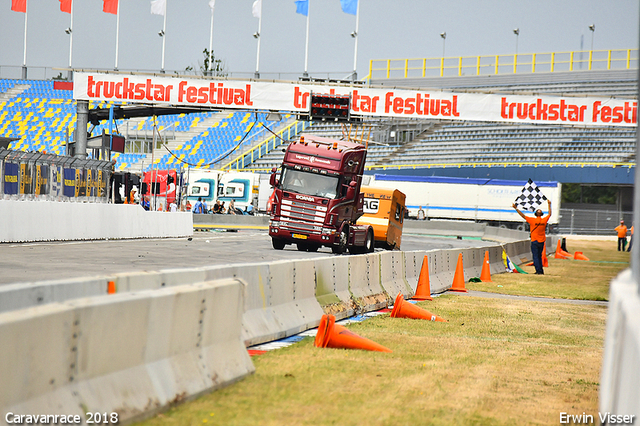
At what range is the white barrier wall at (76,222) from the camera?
21.6 meters

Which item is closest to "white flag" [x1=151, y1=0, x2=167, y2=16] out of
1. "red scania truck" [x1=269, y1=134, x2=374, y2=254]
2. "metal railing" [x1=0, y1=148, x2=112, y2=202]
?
"metal railing" [x1=0, y1=148, x2=112, y2=202]

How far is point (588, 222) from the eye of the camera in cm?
5856

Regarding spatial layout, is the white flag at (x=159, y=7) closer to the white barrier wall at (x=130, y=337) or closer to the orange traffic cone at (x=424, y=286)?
the orange traffic cone at (x=424, y=286)

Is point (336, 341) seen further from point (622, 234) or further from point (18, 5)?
point (18, 5)

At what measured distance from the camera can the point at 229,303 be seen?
698 centimetres

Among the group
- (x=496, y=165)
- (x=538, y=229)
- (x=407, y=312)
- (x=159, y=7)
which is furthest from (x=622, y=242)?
(x=407, y=312)

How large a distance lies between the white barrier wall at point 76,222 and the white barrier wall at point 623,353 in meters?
18.1

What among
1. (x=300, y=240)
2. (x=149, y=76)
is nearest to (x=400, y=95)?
(x=149, y=76)

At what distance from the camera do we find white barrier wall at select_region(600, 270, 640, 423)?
407cm

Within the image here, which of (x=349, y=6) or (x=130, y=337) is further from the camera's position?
(x=349, y=6)

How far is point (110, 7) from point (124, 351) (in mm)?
42174

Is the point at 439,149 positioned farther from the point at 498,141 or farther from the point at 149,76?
the point at 149,76

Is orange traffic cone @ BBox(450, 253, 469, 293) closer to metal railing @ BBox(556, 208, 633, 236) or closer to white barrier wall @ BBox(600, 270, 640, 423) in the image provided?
white barrier wall @ BBox(600, 270, 640, 423)

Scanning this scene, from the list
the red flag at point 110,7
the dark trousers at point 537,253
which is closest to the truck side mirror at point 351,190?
the dark trousers at point 537,253
